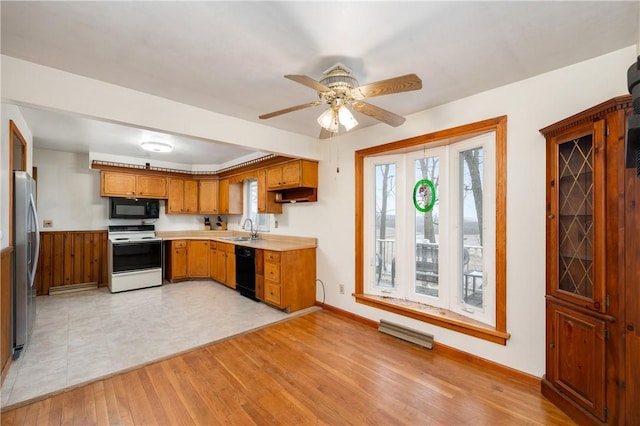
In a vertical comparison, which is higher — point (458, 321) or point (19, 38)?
point (19, 38)

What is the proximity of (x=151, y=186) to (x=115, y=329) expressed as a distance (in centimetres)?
313

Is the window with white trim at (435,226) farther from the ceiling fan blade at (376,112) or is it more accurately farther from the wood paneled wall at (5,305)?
the wood paneled wall at (5,305)

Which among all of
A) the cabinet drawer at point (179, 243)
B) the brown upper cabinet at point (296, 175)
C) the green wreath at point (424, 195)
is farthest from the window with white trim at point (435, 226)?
the cabinet drawer at point (179, 243)

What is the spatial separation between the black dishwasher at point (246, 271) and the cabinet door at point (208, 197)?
6.05 ft

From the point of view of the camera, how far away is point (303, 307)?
3.93 m

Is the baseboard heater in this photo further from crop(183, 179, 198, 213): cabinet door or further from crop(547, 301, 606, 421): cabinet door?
crop(183, 179, 198, 213): cabinet door

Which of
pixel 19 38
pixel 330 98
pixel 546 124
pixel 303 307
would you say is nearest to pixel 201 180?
pixel 303 307

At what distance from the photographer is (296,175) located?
13.0ft

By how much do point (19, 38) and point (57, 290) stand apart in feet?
15.2

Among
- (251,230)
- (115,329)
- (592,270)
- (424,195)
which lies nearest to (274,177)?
(251,230)

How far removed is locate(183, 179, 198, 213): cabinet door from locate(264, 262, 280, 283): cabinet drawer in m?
2.90

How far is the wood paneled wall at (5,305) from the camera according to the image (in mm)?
2180

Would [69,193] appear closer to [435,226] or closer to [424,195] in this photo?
[424,195]

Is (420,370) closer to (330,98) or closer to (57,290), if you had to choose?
(330,98)
